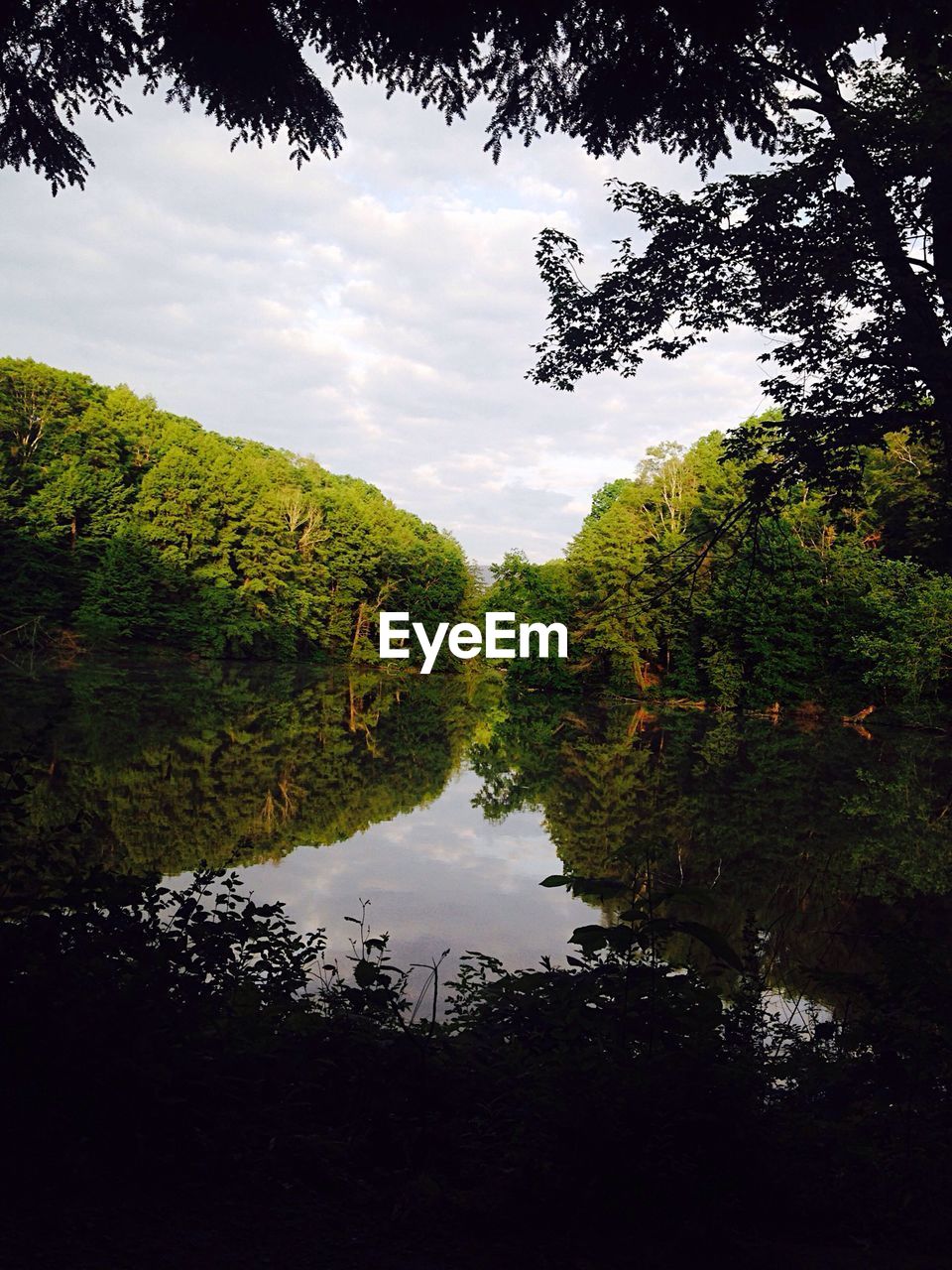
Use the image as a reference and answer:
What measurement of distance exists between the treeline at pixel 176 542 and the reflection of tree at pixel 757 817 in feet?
85.5

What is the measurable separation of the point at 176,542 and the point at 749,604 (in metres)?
29.8

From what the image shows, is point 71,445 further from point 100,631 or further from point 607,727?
point 607,727

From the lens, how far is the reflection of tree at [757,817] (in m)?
8.80

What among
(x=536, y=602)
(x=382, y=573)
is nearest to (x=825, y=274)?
(x=536, y=602)

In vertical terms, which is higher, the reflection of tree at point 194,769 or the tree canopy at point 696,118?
the tree canopy at point 696,118

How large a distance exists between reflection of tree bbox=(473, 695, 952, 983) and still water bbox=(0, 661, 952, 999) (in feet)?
0.18

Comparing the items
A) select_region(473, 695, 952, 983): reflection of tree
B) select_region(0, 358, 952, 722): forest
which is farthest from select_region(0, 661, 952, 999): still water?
select_region(0, 358, 952, 722): forest

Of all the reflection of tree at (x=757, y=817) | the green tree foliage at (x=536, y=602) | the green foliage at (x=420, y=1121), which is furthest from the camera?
the green tree foliage at (x=536, y=602)

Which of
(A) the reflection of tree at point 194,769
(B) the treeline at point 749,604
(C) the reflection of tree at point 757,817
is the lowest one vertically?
(C) the reflection of tree at point 757,817

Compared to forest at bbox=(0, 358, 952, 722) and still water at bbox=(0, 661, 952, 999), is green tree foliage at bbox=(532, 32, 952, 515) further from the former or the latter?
forest at bbox=(0, 358, 952, 722)

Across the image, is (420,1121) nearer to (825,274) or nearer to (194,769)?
(825,274)

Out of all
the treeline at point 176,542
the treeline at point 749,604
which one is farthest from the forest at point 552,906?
the treeline at point 176,542

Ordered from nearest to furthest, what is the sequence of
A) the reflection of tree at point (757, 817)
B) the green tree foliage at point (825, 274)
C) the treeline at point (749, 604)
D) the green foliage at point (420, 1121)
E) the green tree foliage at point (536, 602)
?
1. the green foliage at point (420, 1121)
2. the green tree foliage at point (825, 274)
3. the reflection of tree at point (757, 817)
4. the treeline at point (749, 604)
5. the green tree foliage at point (536, 602)

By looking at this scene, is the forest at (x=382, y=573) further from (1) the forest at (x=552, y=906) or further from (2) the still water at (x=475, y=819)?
(1) the forest at (x=552, y=906)
